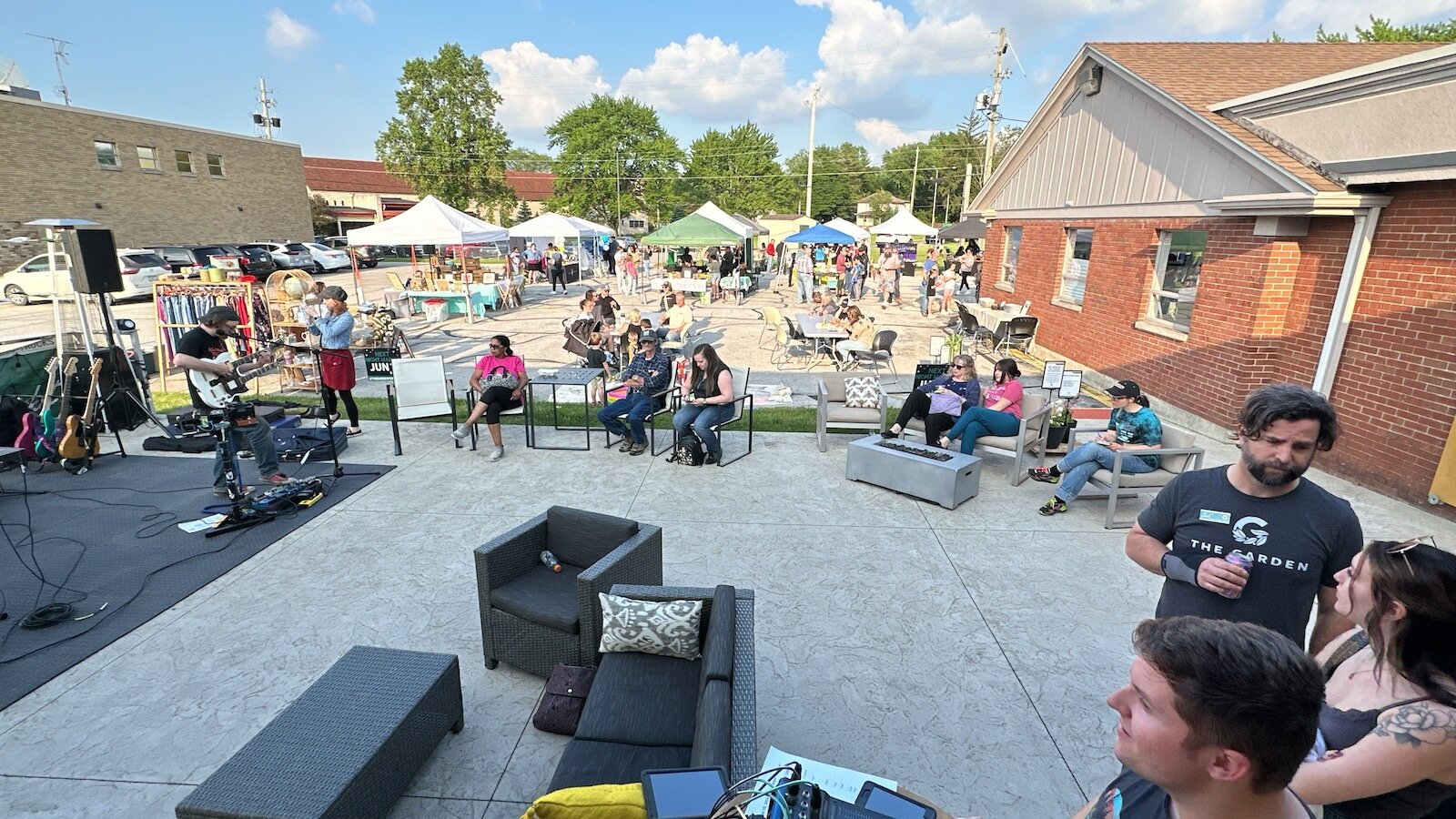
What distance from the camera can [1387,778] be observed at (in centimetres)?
158

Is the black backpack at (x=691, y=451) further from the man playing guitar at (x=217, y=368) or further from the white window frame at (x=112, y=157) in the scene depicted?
the white window frame at (x=112, y=157)

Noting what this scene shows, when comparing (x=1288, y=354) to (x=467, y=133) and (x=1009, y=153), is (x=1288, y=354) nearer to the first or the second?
(x=1009, y=153)

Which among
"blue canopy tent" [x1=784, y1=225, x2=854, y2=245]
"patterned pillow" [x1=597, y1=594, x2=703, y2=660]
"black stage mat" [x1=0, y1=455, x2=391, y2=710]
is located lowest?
"black stage mat" [x1=0, y1=455, x2=391, y2=710]

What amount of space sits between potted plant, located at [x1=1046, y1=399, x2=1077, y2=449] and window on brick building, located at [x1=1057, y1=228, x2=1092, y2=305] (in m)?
6.01

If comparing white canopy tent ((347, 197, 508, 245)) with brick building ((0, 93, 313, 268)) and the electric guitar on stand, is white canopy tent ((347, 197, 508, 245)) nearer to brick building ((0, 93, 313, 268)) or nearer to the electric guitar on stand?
the electric guitar on stand

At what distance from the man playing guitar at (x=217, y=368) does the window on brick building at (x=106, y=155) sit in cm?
2956

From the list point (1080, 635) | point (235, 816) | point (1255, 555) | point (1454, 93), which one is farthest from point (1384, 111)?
point (235, 816)

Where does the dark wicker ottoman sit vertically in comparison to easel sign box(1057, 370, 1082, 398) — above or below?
below

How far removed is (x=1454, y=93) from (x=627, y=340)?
31.1ft

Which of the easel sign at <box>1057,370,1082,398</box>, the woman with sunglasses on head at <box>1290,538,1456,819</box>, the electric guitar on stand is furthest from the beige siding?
the electric guitar on stand

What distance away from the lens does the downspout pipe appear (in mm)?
6801

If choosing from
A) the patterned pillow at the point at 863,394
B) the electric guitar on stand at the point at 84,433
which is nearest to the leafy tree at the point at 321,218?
the electric guitar on stand at the point at 84,433

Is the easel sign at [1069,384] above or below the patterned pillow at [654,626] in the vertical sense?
above

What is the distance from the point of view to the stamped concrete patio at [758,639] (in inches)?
128
